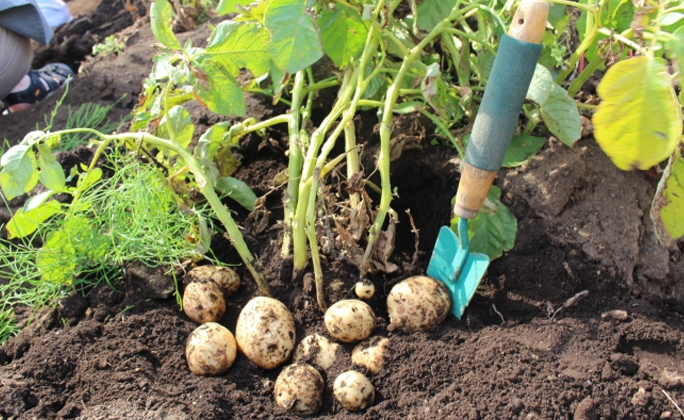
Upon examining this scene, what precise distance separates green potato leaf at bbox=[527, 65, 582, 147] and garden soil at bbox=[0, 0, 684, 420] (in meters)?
0.28

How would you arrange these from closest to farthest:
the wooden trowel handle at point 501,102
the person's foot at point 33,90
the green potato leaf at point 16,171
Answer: the wooden trowel handle at point 501,102 → the green potato leaf at point 16,171 → the person's foot at point 33,90

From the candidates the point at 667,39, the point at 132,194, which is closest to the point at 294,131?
the point at 132,194

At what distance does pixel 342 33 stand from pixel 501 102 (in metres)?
0.61

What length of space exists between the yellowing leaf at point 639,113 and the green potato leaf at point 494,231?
612 mm

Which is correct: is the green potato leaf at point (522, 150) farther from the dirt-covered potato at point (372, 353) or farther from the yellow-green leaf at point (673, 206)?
the dirt-covered potato at point (372, 353)

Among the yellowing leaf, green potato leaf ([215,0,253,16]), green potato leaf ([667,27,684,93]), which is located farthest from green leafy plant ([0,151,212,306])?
green potato leaf ([667,27,684,93])

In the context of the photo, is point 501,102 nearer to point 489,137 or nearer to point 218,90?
point 489,137

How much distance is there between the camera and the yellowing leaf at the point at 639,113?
111cm

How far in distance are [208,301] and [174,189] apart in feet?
1.51

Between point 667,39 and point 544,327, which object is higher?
point 667,39

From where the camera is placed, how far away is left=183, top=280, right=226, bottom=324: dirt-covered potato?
5.79 ft

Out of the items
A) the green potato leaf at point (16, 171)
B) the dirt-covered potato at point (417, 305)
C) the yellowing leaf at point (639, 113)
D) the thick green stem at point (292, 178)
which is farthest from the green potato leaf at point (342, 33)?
the green potato leaf at point (16, 171)

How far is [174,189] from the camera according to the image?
1989mm

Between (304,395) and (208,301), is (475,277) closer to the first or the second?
(304,395)
